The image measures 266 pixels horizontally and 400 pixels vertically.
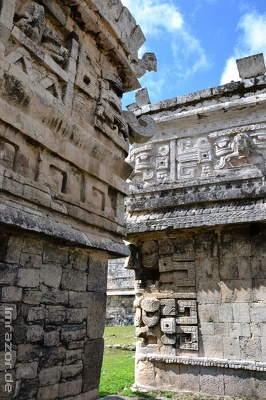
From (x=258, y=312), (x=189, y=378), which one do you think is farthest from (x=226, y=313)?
(x=189, y=378)

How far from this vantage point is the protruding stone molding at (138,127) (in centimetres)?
468

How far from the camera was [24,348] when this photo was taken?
2.81m

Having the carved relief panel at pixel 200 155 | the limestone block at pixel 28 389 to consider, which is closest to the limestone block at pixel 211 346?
the carved relief panel at pixel 200 155

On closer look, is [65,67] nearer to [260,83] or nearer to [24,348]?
[24,348]

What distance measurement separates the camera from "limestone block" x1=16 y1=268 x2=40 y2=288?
2841 millimetres

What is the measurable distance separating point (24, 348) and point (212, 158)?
5.13 metres

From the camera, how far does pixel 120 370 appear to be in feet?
25.5

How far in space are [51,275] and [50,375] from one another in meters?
0.83

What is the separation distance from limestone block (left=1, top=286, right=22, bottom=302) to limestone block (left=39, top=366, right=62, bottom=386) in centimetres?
69

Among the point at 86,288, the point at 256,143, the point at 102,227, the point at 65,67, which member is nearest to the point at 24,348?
the point at 86,288

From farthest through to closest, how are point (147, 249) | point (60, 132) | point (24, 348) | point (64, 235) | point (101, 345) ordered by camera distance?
point (147, 249) < point (101, 345) < point (60, 132) < point (64, 235) < point (24, 348)

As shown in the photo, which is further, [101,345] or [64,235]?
[101,345]

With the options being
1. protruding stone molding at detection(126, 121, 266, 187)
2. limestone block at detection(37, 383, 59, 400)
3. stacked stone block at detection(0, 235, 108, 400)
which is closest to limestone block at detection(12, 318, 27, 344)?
stacked stone block at detection(0, 235, 108, 400)

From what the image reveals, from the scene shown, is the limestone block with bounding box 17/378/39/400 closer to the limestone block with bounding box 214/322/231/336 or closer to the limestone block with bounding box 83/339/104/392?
the limestone block with bounding box 83/339/104/392
